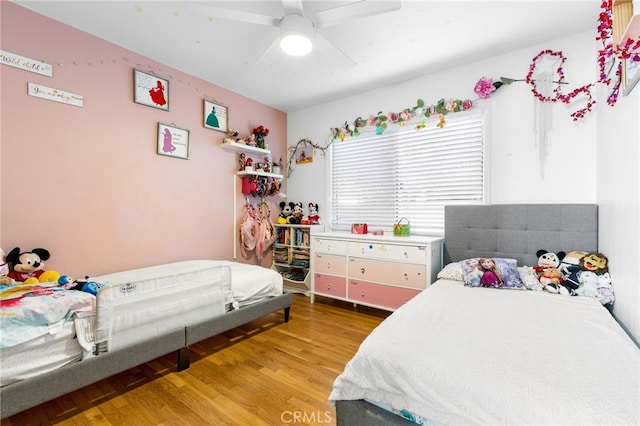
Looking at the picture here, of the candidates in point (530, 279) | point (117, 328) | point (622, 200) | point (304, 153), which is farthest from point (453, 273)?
point (304, 153)

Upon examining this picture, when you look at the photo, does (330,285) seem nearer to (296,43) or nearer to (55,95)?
(296,43)

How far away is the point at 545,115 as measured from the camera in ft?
8.11

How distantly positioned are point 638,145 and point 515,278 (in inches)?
43.2

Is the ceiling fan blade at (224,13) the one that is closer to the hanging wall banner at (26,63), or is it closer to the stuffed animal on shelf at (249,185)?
the hanging wall banner at (26,63)

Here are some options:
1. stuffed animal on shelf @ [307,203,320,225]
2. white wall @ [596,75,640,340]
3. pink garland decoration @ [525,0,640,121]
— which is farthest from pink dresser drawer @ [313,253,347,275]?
pink garland decoration @ [525,0,640,121]

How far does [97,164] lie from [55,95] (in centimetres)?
56

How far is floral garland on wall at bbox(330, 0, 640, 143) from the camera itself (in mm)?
1557

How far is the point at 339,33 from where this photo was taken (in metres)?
2.31

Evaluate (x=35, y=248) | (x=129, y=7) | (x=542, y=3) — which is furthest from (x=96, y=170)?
(x=542, y=3)

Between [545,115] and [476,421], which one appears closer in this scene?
[476,421]

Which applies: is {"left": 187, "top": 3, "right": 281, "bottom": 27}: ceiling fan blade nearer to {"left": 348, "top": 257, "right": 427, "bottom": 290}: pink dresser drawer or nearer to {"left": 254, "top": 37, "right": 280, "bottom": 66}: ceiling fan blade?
{"left": 254, "top": 37, "right": 280, "bottom": 66}: ceiling fan blade

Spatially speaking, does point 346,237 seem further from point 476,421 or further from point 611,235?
point 476,421

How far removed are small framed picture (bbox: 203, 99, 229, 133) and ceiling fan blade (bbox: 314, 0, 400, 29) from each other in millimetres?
1853

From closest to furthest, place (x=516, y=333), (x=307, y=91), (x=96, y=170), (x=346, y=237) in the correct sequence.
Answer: (x=516, y=333)
(x=96, y=170)
(x=346, y=237)
(x=307, y=91)
